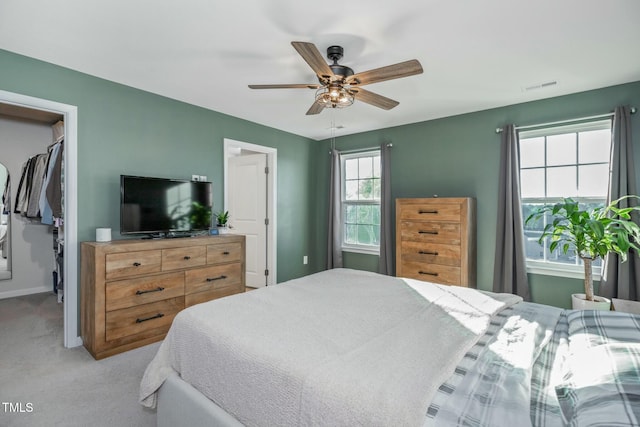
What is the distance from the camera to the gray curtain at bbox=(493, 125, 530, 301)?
10.7ft

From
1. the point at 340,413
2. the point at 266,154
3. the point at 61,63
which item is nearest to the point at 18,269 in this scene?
the point at 61,63

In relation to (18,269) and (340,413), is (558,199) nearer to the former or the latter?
(340,413)

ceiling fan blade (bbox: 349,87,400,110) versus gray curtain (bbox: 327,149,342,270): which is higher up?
ceiling fan blade (bbox: 349,87,400,110)

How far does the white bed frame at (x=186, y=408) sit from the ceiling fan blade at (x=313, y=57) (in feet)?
5.95

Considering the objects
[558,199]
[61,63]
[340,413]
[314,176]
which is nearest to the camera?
[340,413]

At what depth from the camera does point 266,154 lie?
4555 mm

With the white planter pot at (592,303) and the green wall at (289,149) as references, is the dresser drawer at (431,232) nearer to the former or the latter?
the green wall at (289,149)

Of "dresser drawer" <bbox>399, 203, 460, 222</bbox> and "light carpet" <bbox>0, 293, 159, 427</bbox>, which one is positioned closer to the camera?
"light carpet" <bbox>0, 293, 159, 427</bbox>

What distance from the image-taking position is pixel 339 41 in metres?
2.18

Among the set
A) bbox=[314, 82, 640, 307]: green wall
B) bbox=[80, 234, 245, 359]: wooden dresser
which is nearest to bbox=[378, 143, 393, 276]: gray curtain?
bbox=[314, 82, 640, 307]: green wall

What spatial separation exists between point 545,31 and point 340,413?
8.47ft

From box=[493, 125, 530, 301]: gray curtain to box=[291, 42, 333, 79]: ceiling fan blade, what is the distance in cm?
238

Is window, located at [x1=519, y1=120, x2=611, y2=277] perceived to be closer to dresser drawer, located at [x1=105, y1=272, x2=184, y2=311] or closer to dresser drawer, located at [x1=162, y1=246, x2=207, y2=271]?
dresser drawer, located at [x1=162, y1=246, x2=207, y2=271]

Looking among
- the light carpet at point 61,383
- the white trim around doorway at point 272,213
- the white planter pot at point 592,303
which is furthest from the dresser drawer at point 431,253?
the light carpet at point 61,383
